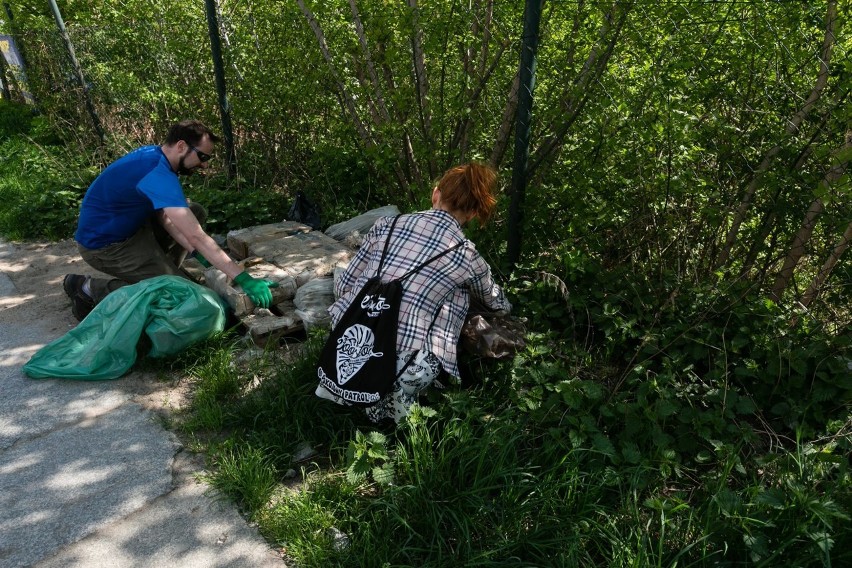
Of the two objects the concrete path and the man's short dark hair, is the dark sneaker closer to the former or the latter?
the concrete path

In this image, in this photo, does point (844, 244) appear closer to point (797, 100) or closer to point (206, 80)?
point (797, 100)

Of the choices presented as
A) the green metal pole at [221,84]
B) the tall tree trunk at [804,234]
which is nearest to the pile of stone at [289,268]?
the green metal pole at [221,84]

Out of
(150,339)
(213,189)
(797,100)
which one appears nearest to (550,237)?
(797,100)

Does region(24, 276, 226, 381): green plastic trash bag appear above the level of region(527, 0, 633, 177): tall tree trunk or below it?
below

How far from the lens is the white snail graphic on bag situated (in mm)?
2945

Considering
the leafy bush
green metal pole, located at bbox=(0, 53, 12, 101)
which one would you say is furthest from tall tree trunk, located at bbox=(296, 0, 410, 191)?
green metal pole, located at bbox=(0, 53, 12, 101)

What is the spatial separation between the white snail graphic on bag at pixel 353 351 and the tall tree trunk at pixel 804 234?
6.58 feet

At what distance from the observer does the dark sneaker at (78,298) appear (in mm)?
4262

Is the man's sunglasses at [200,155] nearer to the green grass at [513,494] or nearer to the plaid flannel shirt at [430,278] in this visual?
the plaid flannel shirt at [430,278]

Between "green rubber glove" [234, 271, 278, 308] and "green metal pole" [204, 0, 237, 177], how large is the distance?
8.88 ft

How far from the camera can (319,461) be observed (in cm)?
306

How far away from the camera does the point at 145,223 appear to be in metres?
4.42

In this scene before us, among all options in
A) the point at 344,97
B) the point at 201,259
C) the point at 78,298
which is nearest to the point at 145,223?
the point at 201,259

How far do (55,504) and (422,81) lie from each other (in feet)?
10.6
